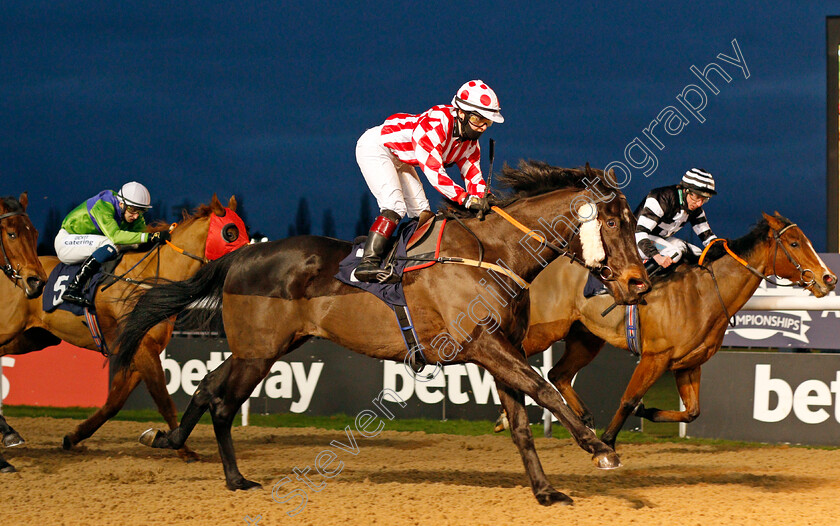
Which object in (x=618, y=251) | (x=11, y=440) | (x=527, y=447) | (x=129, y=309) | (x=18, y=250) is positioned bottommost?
(x=11, y=440)

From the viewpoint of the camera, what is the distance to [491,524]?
4.19 metres

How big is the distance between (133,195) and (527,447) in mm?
4157

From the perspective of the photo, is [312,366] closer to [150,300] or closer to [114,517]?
[150,300]

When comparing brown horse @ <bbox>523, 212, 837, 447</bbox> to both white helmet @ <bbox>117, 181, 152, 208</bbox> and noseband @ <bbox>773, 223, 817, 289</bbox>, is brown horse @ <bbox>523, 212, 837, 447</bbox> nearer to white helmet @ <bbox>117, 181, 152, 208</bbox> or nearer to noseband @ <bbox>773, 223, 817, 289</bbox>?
noseband @ <bbox>773, 223, 817, 289</bbox>

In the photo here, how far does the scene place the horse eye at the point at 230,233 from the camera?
6.66 m

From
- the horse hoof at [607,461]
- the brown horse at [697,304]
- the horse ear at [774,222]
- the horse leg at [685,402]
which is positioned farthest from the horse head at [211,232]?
the horse ear at [774,222]

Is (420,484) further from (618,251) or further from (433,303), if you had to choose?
(618,251)

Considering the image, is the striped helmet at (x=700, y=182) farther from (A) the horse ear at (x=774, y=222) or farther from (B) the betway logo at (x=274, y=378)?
(B) the betway logo at (x=274, y=378)

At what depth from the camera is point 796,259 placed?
6484mm

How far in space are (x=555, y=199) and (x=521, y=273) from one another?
18.2 inches

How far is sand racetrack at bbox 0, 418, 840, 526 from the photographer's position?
14.5 feet

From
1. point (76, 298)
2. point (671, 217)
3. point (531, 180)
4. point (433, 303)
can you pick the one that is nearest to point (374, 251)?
point (433, 303)

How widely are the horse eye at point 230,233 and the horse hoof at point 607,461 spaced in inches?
144

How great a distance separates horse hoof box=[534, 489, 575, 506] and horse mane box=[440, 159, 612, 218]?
1636 millimetres
